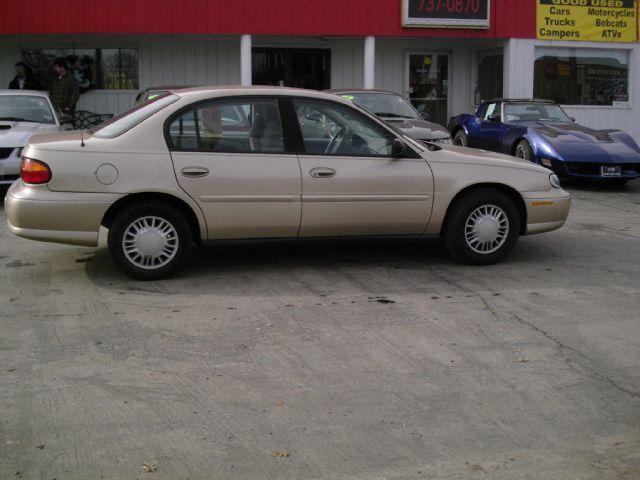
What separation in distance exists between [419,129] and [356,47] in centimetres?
816

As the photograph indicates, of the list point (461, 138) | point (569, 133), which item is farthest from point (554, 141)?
point (461, 138)

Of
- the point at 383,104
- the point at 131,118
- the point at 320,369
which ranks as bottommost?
the point at 320,369

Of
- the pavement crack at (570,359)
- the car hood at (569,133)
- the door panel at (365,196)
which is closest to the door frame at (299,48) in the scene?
the car hood at (569,133)

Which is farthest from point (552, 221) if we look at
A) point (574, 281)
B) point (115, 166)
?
point (115, 166)

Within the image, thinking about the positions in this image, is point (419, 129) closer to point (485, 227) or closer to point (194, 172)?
point (485, 227)

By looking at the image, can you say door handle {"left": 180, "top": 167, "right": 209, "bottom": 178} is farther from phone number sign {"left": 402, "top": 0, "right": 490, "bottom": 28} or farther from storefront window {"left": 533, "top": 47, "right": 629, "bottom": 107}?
storefront window {"left": 533, "top": 47, "right": 629, "bottom": 107}

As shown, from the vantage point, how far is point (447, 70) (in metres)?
20.1

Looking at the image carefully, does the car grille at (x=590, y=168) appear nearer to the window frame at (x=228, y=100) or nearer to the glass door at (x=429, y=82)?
the window frame at (x=228, y=100)

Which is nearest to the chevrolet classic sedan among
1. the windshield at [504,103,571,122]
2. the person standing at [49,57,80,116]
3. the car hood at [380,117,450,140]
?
the car hood at [380,117,450,140]

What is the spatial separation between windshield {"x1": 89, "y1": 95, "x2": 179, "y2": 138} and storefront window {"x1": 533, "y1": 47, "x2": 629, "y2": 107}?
1347 centimetres

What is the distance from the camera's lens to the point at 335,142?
22.5 ft

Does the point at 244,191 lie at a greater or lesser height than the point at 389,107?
lesser

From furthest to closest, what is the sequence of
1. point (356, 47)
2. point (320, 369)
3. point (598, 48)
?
1. point (356, 47)
2. point (598, 48)
3. point (320, 369)

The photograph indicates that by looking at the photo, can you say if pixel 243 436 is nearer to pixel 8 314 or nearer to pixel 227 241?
pixel 8 314
